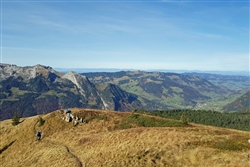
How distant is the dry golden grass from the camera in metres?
53.6

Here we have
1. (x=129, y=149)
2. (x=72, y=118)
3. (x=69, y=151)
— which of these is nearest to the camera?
(x=129, y=149)

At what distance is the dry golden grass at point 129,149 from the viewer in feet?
176

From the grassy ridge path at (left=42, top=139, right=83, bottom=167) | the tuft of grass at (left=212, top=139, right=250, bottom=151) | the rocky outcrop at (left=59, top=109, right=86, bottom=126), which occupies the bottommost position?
the grassy ridge path at (left=42, top=139, right=83, bottom=167)

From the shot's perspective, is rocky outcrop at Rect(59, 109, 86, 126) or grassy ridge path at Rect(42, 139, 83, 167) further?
rocky outcrop at Rect(59, 109, 86, 126)

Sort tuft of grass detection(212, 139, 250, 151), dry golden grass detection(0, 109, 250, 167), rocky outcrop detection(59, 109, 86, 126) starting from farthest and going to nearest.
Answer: rocky outcrop detection(59, 109, 86, 126)
tuft of grass detection(212, 139, 250, 151)
dry golden grass detection(0, 109, 250, 167)

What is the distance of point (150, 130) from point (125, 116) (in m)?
34.8

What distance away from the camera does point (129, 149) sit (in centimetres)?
6181

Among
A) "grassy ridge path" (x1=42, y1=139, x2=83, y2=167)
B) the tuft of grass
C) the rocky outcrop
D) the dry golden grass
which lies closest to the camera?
the dry golden grass

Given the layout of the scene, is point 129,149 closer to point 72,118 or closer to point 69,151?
point 69,151

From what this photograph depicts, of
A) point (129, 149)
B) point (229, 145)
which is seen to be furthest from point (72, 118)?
point (229, 145)

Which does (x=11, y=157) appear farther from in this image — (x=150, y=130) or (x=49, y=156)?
(x=150, y=130)

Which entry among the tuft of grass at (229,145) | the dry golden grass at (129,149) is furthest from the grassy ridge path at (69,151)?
the tuft of grass at (229,145)

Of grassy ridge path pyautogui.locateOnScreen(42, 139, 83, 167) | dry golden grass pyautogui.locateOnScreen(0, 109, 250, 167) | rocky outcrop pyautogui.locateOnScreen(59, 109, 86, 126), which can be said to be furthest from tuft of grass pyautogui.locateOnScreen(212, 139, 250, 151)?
rocky outcrop pyautogui.locateOnScreen(59, 109, 86, 126)

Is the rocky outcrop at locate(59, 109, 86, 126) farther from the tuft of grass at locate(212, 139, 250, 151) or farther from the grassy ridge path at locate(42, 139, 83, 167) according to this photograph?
the tuft of grass at locate(212, 139, 250, 151)
